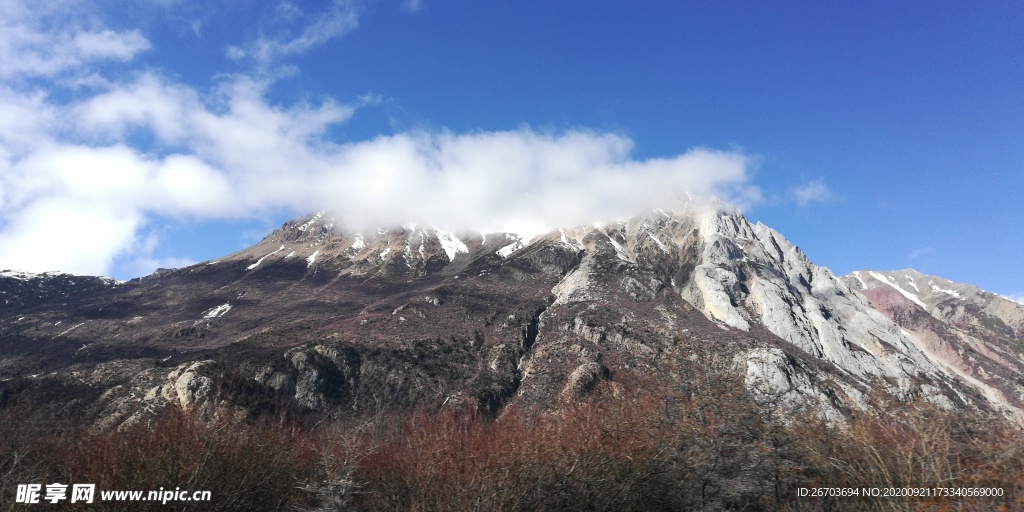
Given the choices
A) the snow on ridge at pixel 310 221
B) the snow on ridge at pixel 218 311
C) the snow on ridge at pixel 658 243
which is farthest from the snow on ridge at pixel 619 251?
the snow on ridge at pixel 310 221

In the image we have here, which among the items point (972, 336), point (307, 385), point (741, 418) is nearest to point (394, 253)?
point (307, 385)

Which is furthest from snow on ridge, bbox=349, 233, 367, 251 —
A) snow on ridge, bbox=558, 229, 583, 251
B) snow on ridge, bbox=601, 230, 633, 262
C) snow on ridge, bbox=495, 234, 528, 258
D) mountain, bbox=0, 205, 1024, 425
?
snow on ridge, bbox=601, 230, 633, 262

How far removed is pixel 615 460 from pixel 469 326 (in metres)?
80.5

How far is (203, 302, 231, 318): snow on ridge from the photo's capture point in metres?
104

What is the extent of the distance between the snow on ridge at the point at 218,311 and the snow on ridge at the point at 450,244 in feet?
210

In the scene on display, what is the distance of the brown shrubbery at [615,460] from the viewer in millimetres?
9477

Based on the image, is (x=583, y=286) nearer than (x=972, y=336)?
Yes

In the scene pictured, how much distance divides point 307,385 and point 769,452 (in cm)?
6517

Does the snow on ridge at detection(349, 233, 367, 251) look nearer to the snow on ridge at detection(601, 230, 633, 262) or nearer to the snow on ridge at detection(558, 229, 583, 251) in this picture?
the snow on ridge at detection(558, 229, 583, 251)

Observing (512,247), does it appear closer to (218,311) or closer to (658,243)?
(658,243)

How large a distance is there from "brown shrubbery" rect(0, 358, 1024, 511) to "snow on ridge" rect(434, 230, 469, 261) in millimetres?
142552

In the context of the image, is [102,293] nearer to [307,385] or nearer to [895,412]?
[307,385]

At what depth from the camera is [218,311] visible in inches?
4205

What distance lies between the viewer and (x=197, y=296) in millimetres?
119625
